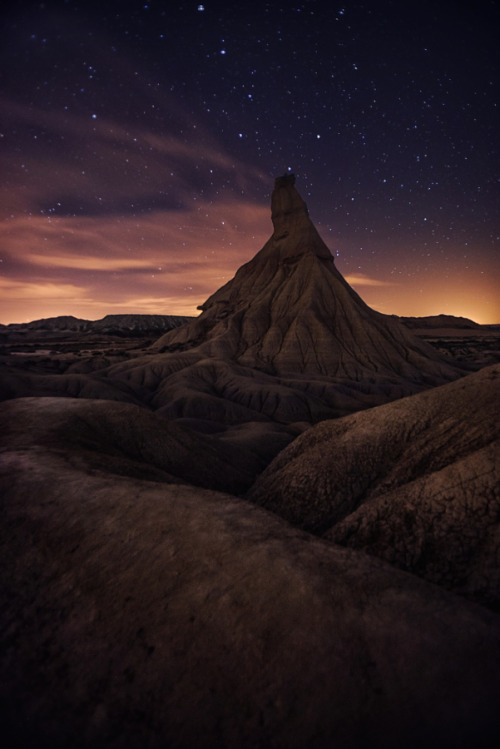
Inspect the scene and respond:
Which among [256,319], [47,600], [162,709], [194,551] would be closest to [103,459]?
[47,600]

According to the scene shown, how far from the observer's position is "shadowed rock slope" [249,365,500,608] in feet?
15.4

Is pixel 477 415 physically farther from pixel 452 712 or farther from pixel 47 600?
pixel 47 600

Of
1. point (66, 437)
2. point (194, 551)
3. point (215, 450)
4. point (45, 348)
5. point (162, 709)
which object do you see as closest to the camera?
point (162, 709)

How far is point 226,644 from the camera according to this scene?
2.74 meters

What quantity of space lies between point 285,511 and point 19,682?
6510mm

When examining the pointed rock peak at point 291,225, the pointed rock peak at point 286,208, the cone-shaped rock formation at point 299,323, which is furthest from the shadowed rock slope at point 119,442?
the pointed rock peak at point 286,208

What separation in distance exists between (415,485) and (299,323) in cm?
4257

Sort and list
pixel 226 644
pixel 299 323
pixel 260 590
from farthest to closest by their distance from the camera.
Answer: pixel 299 323, pixel 260 590, pixel 226 644

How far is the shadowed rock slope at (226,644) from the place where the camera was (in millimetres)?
2189

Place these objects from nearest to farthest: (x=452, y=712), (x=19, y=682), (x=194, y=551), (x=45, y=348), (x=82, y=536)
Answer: (x=452, y=712) → (x=19, y=682) → (x=194, y=551) → (x=82, y=536) → (x=45, y=348)

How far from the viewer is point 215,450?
1253cm

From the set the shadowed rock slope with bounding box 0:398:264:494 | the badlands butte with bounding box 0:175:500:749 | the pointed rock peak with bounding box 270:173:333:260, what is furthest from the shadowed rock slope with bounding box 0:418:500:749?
the pointed rock peak with bounding box 270:173:333:260

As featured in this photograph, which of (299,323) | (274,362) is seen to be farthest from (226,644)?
(299,323)

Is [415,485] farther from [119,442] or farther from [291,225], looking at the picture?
[291,225]
